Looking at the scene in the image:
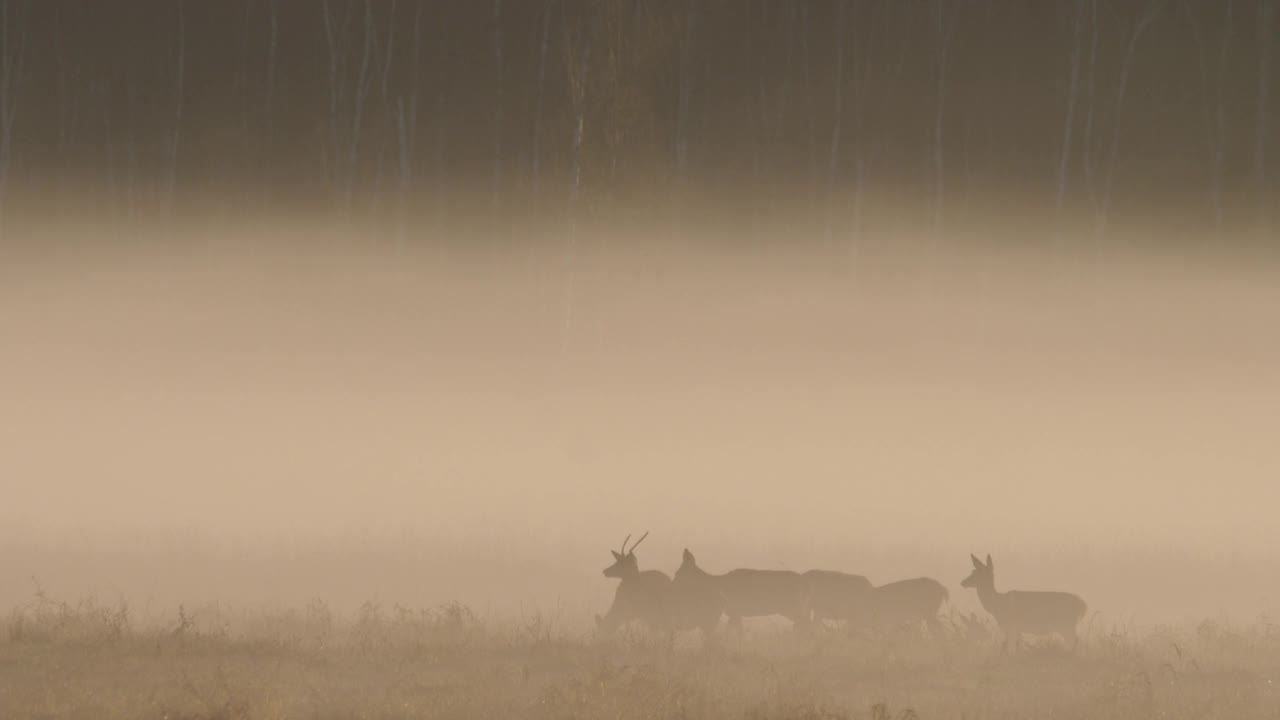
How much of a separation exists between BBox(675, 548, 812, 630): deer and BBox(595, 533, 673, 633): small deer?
285 mm

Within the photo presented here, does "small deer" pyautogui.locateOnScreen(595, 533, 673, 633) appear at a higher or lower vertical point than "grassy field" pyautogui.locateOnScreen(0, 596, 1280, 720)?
higher

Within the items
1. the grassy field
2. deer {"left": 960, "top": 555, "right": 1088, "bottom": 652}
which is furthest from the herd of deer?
the grassy field

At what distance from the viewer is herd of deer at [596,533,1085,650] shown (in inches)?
667

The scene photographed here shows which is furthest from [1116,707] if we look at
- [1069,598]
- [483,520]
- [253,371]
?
[253,371]

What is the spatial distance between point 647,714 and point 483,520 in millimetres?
17910

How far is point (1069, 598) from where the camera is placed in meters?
17.3

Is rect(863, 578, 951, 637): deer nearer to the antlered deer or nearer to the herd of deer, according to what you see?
A: the herd of deer

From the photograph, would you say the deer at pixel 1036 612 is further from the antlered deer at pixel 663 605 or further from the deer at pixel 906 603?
the antlered deer at pixel 663 605

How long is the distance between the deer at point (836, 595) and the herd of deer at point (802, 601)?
0.04ft

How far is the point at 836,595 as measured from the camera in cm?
1798

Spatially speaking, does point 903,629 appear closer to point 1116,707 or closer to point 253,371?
point 1116,707

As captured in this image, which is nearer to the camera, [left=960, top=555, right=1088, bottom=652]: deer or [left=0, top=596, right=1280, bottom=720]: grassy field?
[left=0, top=596, right=1280, bottom=720]: grassy field

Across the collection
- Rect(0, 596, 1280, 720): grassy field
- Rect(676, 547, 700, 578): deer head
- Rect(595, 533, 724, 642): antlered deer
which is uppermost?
Rect(676, 547, 700, 578): deer head

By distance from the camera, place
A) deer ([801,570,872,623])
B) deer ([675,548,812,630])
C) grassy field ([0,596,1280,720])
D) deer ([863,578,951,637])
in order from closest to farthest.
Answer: grassy field ([0,596,1280,720])
deer ([675,548,812,630])
deer ([863,578,951,637])
deer ([801,570,872,623])
